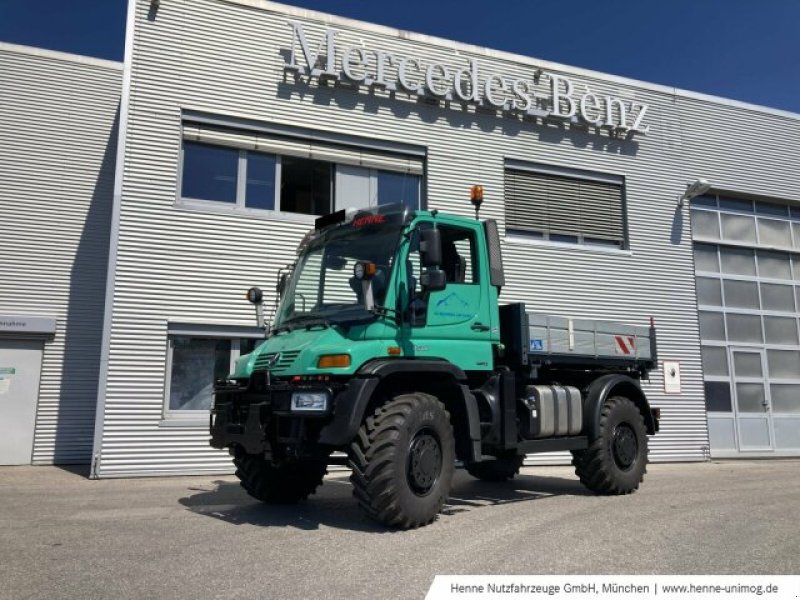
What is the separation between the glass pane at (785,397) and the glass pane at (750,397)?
1.11ft

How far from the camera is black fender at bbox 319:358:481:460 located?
5895 millimetres

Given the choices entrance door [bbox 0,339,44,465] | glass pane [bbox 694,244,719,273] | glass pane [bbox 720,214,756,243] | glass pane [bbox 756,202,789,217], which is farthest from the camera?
glass pane [bbox 756,202,789,217]

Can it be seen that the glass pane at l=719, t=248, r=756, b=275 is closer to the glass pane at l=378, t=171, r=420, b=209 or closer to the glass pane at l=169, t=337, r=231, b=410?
the glass pane at l=378, t=171, r=420, b=209

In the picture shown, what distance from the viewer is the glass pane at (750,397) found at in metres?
15.6

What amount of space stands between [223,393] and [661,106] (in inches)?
512

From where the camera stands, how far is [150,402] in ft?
36.0

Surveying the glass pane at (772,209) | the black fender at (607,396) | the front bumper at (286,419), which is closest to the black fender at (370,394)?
the front bumper at (286,419)

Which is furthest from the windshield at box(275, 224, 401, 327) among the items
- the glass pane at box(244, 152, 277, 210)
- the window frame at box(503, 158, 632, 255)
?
the window frame at box(503, 158, 632, 255)

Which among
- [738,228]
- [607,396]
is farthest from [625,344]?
[738,228]

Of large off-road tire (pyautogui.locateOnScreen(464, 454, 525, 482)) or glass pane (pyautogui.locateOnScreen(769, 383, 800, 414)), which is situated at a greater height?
glass pane (pyautogui.locateOnScreen(769, 383, 800, 414))

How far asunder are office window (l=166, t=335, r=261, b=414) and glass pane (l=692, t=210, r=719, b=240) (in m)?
10.4

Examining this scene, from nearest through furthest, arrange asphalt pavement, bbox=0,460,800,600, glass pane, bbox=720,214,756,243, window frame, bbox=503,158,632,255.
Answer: asphalt pavement, bbox=0,460,800,600, window frame, bbox=503,158,632,255, glass pane, bbox=720,214,756,243

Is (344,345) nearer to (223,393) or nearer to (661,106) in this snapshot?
(223,393)

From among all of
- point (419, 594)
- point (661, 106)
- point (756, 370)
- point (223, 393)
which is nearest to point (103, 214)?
point (223, 393)
